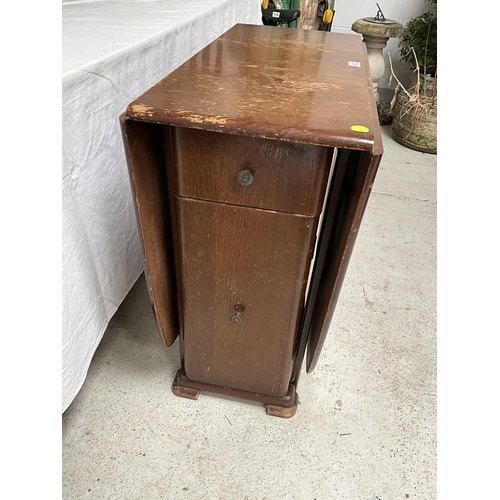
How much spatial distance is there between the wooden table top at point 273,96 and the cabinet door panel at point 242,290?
19 centimetres

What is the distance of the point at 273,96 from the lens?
86 cm

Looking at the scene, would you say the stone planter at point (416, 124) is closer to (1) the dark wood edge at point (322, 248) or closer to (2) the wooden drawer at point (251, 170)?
(1) the dark wood edge at point (322, 248)

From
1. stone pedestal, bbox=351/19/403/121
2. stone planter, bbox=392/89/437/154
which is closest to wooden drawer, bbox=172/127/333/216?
stone planter, bbox=392/89/437/154

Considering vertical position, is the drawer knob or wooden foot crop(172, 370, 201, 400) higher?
the drawer knob

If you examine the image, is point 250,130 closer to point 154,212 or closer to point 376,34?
point 154,212

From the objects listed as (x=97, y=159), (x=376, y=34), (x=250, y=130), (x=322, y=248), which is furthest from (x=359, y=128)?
(x=376, y=34)

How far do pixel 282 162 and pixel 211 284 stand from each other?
36 cm

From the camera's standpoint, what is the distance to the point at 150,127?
85cm

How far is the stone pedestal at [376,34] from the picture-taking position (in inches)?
116

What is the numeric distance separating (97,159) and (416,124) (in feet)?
7.65

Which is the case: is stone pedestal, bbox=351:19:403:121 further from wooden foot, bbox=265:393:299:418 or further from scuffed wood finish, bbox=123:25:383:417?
wooden foot, bbox=265:393:299:418

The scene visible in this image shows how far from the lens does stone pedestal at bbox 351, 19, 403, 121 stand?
9.65 ft

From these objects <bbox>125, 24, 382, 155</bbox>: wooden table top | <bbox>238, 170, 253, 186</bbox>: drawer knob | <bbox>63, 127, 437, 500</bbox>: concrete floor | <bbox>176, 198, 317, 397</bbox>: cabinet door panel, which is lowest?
<bbox>63, 127, 437, 500</bbox>: concrete floor

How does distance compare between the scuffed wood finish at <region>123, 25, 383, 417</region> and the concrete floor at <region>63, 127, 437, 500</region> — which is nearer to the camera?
the scuffed wood finish at <region>123, 25, 383, 417</region>
